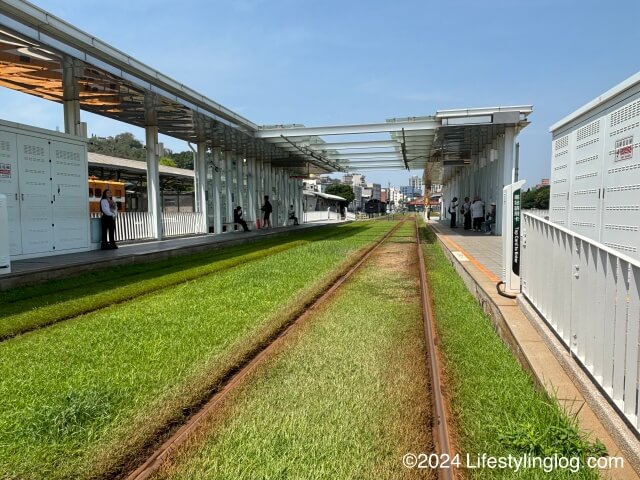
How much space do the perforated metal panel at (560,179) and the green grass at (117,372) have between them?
448 cm

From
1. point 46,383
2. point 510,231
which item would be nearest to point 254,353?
point 46,383

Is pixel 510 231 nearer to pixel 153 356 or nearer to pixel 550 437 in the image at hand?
pixel 550 437

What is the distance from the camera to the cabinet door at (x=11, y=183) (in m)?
10.7

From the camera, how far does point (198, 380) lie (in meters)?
4.11

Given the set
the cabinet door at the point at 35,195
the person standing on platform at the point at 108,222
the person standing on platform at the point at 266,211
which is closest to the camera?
the cabinet door at the point at 35,195

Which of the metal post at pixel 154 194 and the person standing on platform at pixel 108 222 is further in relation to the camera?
the metal post at pixel 154 194

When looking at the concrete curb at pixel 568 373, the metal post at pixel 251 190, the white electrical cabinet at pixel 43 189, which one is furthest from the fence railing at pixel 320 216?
the concrete curb at pixel 568 373

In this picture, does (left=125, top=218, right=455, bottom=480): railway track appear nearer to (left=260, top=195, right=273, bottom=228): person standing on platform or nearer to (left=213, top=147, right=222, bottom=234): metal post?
(left=213, top=147, right=222, bottom=234): metal post

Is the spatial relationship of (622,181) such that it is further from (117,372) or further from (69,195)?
(69,195)

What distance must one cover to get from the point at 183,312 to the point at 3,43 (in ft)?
28.0

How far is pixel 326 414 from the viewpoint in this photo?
11.4 feet

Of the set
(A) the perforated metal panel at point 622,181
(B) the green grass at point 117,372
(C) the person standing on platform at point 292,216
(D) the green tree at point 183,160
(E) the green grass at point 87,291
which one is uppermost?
(D) the green tree at point 183,160

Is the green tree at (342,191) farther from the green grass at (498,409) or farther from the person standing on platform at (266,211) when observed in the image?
the green grass at (498,409)

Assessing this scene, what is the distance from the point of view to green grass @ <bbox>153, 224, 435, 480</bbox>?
2.81m
